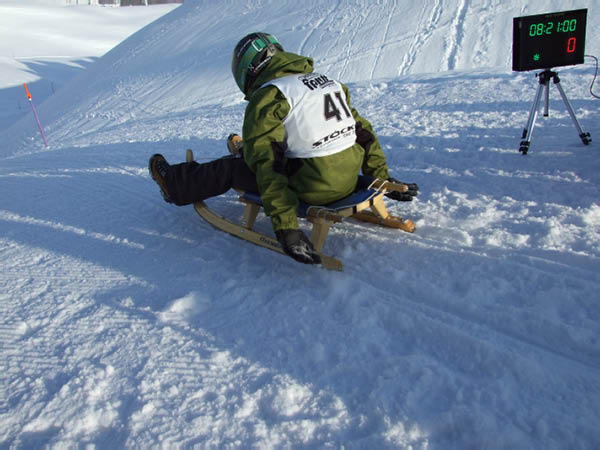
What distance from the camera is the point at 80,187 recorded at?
464cm

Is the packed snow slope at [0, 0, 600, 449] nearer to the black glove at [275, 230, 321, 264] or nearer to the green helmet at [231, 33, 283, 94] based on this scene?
the black glove at [275, 230, 321, 264]

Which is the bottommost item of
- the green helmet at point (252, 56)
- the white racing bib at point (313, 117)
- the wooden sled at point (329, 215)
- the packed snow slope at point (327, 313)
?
the packed snow slope at point (327, 313)

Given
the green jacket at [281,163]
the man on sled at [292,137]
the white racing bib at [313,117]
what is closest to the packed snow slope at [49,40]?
the man on sled at [292,137]

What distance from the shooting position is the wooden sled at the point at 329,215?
9.16ft

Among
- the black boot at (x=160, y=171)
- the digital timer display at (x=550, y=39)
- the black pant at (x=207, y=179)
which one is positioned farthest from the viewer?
the digital timer display at (x=550, y=39)

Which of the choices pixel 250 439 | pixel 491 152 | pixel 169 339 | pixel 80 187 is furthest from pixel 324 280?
pixel 80 187

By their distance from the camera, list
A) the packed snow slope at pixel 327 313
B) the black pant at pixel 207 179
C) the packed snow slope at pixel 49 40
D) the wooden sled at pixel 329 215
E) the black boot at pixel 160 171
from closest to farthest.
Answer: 1. the packed snow slope at pixel 327 313
2. the wooden sled at pixel 329 215
3. the black pant at pixel 207 179
4. the black boot at pixel 160 171
5. the packed snow slope at pixel 49 40

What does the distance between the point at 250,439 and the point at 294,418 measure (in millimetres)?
193

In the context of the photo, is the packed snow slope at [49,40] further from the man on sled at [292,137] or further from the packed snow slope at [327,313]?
the man on sled at [292,137]

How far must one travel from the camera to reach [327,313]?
2400 millimetres

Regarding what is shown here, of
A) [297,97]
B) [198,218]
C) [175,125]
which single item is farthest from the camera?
[175,125]

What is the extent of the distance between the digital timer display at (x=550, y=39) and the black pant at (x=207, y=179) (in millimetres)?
3085

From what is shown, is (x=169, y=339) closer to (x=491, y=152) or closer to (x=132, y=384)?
(x=132, y=384)

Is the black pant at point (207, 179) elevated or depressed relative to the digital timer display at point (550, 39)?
depressed
